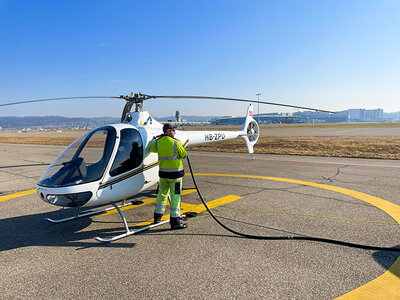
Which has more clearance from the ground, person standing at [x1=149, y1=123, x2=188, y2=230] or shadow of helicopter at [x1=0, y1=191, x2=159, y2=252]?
person standing at [x1=149, y1=123, x2=188, y2=230]

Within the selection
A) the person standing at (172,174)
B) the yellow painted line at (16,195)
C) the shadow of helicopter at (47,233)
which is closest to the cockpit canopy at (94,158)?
the person standing at (172,174)

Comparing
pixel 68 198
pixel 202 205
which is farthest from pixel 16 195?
pixel 202 205

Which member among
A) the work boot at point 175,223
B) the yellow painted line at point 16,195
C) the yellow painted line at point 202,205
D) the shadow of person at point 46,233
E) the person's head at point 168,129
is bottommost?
the yellow painted line at point 16,195

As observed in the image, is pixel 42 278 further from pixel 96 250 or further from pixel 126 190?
pixel 126 190

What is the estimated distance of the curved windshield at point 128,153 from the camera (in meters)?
5.27

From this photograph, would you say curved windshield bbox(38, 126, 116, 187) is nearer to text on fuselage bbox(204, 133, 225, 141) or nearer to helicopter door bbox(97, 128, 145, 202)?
helicopter door bbox(97, 128, 145, 202)

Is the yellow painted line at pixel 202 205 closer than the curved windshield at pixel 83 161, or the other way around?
the curved windshield at pixel 83 161

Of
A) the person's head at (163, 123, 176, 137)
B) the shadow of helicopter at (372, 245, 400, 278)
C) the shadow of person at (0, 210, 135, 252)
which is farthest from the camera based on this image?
the person's head at (163, 123, 176, 137)

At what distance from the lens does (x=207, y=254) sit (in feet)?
13.7

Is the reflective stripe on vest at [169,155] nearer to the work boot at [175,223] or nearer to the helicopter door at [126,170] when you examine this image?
the helicopter door at [126,170]

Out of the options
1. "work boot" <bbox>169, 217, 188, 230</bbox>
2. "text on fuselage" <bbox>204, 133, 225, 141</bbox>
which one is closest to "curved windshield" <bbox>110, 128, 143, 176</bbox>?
"work boot" <bbox>169, 217, 188, 230</bbox>

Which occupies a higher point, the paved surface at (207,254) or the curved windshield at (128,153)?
the curved windshield at (128,153)

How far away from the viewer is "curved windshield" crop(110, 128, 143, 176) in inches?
207

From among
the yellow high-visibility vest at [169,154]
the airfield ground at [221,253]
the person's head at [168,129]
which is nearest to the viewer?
the airfield ground at [221,253]
